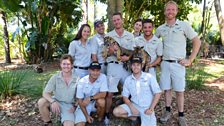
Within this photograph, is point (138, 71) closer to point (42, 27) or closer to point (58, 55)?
point (42, 27)

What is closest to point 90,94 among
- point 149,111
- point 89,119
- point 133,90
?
point 89,119

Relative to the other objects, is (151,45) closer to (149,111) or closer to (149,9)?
(149,111)

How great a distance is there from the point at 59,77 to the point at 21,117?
4.44ft

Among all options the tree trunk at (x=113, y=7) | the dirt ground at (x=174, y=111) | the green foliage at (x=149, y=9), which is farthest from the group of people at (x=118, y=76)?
the green foliage at (x=149, y=9)

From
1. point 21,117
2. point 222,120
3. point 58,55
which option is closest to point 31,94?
point 21,117

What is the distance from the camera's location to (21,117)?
16.9 feet

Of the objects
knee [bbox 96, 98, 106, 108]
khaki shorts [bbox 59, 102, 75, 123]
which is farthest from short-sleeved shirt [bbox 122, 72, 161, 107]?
khaki shorts [bbox 59, 102, 75, 123]

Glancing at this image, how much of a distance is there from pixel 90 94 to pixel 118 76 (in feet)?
1.66

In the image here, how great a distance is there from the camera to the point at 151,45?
449 cm

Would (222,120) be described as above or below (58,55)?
below

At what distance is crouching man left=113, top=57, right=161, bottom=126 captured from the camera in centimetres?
418

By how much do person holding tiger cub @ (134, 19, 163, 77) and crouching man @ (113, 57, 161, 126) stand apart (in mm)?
316

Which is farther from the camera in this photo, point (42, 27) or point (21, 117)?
point (42, 27)

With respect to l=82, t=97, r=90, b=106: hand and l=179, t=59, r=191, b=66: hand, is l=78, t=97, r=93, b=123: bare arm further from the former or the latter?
l=179, t=59, r=191, b=66: hand
